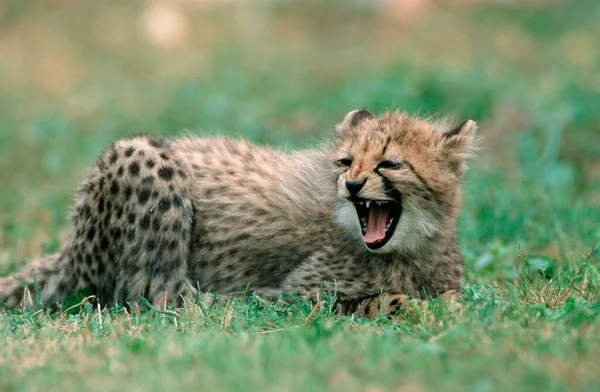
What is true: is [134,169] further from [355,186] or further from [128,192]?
[355,186]

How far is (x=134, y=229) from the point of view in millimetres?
5203

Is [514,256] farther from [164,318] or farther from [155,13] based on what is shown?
[155,13]

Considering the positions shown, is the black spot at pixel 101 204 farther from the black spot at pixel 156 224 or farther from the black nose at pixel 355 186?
the black nose at pixel 355 186

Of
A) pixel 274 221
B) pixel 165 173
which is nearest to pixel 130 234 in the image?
pixel 165 173

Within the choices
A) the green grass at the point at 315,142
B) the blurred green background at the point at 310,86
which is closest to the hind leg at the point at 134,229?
the green grass at the point at 315,142

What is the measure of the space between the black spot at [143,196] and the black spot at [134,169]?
0.11 metres

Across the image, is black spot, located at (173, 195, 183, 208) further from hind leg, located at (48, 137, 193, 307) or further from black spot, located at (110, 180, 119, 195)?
black spot, located at (110, 180, 119, 195)

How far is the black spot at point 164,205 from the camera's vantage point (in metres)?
5.23

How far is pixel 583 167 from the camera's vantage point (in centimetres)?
814

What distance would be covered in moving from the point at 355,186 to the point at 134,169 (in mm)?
1337

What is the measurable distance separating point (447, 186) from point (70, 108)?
8.94 m

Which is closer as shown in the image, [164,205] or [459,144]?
[459,144]

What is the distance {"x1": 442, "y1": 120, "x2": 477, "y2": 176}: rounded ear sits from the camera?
4969mm

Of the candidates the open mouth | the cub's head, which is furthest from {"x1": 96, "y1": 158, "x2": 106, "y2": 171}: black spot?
the open mouth
